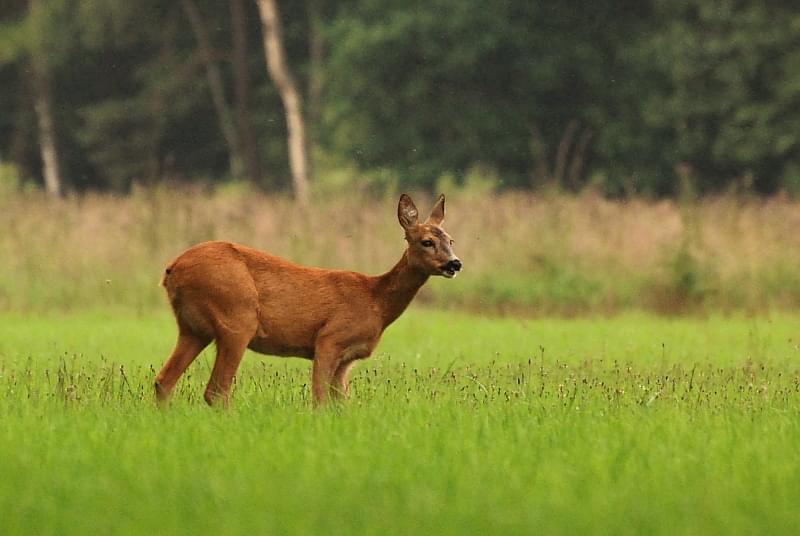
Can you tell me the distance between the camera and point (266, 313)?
9.74 metres

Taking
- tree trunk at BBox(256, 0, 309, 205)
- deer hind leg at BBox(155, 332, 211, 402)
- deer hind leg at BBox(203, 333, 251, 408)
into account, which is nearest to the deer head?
deer hind leg at BBox(203, 333, 251, 408)

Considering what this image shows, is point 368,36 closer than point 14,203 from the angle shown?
No

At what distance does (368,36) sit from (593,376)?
2503cm

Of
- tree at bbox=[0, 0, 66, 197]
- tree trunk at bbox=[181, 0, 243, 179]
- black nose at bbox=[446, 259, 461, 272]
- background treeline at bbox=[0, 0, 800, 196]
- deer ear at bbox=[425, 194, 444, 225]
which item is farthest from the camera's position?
tree at bbox=[0, 0, 66, 197]

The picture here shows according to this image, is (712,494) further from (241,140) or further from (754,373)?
(241,140)

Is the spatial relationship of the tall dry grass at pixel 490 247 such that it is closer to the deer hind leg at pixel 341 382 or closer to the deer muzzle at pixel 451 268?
the deer muzzle at pixel 451 268

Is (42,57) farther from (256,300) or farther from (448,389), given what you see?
(256,300)

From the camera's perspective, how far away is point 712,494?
259 inches

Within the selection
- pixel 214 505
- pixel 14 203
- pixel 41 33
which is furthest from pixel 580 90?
pixel 214 505

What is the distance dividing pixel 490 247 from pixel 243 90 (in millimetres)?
21384

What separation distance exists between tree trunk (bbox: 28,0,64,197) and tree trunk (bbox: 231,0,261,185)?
5525 millimetres

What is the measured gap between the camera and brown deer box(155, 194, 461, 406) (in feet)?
31.5

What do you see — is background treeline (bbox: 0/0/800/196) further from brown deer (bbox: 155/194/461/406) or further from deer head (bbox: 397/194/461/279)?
brown deer (bbox: 155/194/461/406)

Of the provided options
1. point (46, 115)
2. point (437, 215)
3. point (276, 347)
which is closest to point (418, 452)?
point (276, 347)
